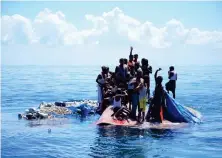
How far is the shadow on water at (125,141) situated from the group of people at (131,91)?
1220 millimetres

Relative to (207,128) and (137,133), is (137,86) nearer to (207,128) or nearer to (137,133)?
(137,133)

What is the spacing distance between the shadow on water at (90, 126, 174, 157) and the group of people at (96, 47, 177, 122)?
1.22 m

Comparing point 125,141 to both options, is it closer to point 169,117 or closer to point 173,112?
point 169,117

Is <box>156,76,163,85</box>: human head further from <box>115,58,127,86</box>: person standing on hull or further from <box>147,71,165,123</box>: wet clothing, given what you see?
<box>115,58,127,86</box>: person standing on hull

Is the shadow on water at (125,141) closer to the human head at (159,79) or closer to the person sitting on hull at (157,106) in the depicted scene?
the person sitting on hull at (157,106)

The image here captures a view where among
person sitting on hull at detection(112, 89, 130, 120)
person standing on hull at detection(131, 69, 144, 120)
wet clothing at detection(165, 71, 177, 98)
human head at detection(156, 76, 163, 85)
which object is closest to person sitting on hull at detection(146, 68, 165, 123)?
human head at detection(156, 76, 163, 85)

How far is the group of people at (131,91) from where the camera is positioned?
58.4 ft

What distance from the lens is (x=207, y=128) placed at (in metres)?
18.4

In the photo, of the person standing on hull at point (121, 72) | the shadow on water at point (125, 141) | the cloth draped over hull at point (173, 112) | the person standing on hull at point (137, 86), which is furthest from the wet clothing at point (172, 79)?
the shadow on water at point (125, 141)

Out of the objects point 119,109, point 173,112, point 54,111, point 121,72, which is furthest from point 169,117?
point 54,111

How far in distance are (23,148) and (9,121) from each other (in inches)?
317

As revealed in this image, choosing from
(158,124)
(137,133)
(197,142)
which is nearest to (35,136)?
(137,133)

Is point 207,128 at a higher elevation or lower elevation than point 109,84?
lower

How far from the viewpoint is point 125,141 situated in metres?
15.6
